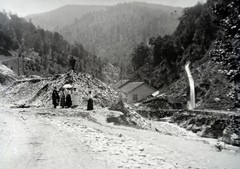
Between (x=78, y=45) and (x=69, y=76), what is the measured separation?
72109mm

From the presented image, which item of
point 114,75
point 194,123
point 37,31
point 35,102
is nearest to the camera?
point 35,102

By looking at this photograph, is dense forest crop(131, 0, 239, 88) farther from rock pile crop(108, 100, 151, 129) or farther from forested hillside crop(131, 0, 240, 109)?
rock pile crop(108, 100, 151, 129)

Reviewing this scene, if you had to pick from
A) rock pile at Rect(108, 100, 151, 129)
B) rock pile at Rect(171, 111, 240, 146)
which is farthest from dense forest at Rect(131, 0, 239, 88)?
rock pile at Rect(108, 100, 151, 129)

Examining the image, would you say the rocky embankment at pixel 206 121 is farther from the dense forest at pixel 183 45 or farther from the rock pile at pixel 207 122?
the dense forest at pixel 183 45

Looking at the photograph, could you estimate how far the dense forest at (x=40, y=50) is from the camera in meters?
64.3

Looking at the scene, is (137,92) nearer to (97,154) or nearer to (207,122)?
(207,122)

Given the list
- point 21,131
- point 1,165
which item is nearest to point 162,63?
point 21,131

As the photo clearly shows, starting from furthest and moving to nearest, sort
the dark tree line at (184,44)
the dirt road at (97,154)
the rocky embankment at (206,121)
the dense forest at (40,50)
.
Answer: the dense forest at (40,50), the dark tree line at (184,44), the rocky embankment at (206,121), the dirt road at (97,154)

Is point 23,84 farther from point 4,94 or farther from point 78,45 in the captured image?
point 78,45

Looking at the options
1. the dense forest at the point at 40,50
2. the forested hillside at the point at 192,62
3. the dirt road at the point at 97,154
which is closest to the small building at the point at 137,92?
the forested hillside at the point at 192,62

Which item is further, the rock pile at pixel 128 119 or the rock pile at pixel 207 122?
the rock pile at pixel 207 122

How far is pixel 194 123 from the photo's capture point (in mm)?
26078

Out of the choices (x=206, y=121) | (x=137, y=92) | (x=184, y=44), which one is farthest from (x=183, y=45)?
(x=206, y=121)

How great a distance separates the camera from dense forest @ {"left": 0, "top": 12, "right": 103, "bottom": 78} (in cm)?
6431
